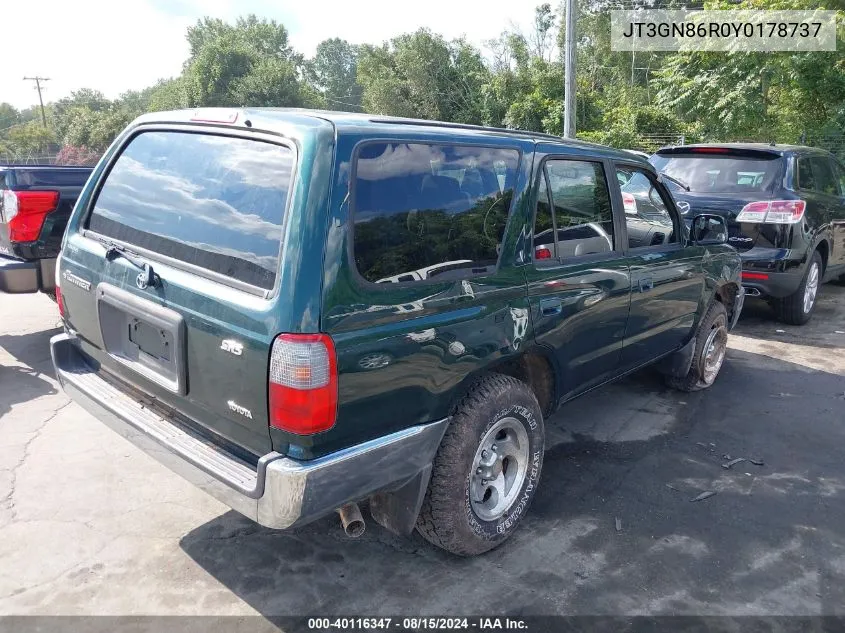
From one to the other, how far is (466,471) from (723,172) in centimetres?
556

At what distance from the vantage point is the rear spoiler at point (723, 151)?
22.5 feet

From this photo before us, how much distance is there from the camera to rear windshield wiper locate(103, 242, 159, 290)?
8.80 ft

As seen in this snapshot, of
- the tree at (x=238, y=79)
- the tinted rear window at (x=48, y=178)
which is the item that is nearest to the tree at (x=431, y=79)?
the tree at (x=238, y=79)

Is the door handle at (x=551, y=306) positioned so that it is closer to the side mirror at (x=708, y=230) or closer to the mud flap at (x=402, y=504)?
the mud flap at (x=402, y=504)

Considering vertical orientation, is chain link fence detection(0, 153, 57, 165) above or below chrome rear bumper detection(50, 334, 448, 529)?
above

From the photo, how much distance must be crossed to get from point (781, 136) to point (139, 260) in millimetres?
17625

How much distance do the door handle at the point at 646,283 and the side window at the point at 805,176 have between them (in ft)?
12.6

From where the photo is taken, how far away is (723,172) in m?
6.98

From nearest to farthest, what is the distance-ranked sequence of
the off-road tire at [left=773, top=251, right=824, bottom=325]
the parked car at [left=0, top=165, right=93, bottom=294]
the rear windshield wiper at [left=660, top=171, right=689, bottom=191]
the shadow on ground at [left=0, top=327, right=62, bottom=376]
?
the parked car at [left=0, top=165, right=93, bottom=294], the shadow on ground at [left=0, top=327, right=62, bottom=376], the off-road tire at [left=773, top=251, right=824, bottom=325], the rear windshield wiper at [left=660, top=171, right=689, bottom=191]

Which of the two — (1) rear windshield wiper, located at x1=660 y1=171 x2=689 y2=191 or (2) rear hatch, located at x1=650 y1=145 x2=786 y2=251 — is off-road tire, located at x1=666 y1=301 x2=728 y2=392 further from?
(1) rear windshield wiper, located at x1=660 y1=171 x2=689 y2=191

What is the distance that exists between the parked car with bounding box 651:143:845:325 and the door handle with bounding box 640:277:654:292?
9.97 feet

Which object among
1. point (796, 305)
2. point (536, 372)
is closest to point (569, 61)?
point (796, 305)

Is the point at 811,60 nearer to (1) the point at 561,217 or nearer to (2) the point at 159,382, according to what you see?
(1) the point at 561,217

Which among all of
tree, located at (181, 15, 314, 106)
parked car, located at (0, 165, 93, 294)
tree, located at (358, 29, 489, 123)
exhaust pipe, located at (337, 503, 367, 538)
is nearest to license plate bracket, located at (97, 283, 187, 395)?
exhaust pipe, located at (337, 503, 367, 538)
